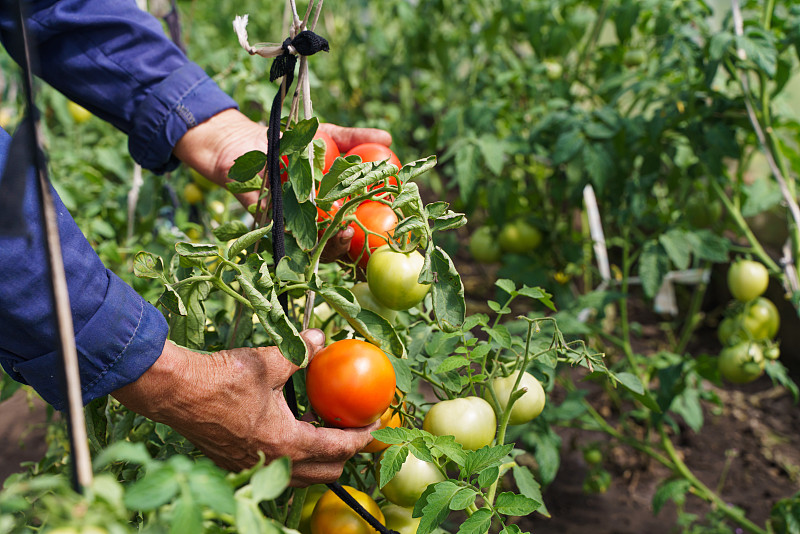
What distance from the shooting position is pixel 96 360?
0.69 meters

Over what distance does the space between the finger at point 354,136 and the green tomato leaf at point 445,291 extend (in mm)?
316

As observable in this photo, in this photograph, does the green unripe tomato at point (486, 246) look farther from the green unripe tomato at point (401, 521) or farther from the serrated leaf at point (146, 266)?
the serrated leaf at point (146, 266)

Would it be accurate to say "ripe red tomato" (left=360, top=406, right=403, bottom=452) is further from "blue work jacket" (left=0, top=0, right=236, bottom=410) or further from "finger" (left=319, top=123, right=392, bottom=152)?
"finger" (left=319, top=123, right=392, bottom=152)

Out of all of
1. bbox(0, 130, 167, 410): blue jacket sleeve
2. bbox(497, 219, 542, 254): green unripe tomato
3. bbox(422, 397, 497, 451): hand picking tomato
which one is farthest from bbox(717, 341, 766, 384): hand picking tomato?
bbox(0, 130, 167, 410): blue jacket sleeve

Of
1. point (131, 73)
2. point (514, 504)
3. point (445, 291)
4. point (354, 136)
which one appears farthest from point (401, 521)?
point (131, 73)

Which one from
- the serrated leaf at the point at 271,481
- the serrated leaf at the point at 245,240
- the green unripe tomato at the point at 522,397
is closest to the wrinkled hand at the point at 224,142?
the serrated leaf at the point at 245,240

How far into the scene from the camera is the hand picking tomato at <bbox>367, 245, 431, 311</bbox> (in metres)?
0.72

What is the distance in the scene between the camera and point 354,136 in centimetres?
98

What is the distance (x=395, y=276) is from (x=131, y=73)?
67 cm

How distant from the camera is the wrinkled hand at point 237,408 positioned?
71 cm

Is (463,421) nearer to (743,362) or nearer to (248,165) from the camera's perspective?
(248,165)

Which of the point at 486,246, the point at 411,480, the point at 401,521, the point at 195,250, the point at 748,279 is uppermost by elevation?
the point at 195,250

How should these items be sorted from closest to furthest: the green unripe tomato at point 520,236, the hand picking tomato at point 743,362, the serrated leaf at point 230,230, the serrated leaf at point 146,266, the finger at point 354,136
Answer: the serrated leaf at point 146,266 < the serrated leaf at point 230,230 < the finger at point 354,136 < the hand picking tomato at point 743,362 < the green unripe tomato at point 520,236

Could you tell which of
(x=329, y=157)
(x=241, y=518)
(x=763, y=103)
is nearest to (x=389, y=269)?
(x=329, y=157)
